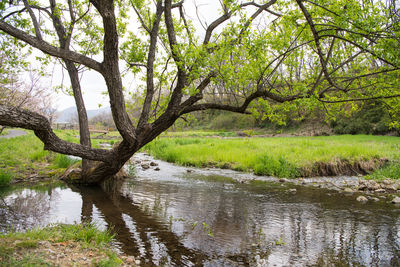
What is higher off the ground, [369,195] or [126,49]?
[126,49]

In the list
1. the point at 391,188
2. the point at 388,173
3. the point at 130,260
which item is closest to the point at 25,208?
the point at 130,260

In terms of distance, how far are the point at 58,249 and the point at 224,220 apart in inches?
146

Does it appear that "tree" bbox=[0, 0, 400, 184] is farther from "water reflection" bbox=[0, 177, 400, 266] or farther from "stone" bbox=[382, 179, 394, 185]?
"stone" bbox=[382, 179, 394, 185]

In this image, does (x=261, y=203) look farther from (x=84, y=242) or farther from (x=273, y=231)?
(x=84, y=242)

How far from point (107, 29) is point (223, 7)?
360cm

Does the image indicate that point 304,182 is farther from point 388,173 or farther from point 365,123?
point 365,123

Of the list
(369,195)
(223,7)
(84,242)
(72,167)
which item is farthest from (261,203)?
(72,167)

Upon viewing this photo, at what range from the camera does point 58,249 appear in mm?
4121

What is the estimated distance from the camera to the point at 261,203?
26.7 feet

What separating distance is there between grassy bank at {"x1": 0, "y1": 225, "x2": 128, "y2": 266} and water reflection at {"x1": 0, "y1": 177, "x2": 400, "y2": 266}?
0.56 m

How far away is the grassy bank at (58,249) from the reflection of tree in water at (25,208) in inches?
47.2

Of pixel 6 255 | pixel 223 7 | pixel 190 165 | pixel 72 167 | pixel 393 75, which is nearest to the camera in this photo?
pixel 6 255

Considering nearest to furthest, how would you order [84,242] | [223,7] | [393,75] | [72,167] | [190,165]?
[84,242] < [393,75] < [223,7] < [72,167] < [190,165]

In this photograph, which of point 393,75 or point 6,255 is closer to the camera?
point 6,255
